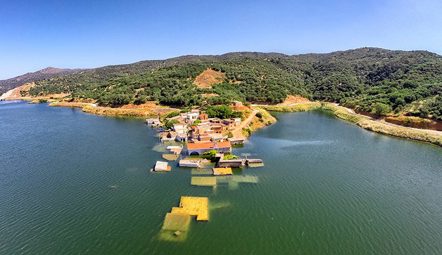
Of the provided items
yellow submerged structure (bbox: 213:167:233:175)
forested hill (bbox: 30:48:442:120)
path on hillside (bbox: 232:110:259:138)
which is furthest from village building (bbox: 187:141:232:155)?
forested hill (bbox: 30:48:442:120)

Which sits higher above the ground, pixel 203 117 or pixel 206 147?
pixel 203 117

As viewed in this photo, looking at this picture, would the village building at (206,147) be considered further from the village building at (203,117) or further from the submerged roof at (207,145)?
the village building at (203,117)

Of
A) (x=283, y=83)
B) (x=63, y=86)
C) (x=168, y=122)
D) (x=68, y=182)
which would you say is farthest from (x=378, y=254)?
(x=63, y=86)

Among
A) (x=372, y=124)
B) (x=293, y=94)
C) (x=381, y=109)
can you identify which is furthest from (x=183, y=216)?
(x=293, y=94)

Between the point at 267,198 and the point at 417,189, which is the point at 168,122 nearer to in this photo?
the point at 267,198

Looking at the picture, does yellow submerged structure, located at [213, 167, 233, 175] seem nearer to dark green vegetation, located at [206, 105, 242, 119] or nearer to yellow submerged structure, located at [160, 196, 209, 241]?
yellow submerged structure, located at [160, 196, 209, 241]

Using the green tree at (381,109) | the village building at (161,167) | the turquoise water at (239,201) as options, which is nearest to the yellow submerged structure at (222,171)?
the turquoise water at (239,201)

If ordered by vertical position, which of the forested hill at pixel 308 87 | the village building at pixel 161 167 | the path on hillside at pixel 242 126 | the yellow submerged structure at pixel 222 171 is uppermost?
the forested hill at pixel 308 87

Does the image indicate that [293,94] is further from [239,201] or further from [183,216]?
[183,216]
